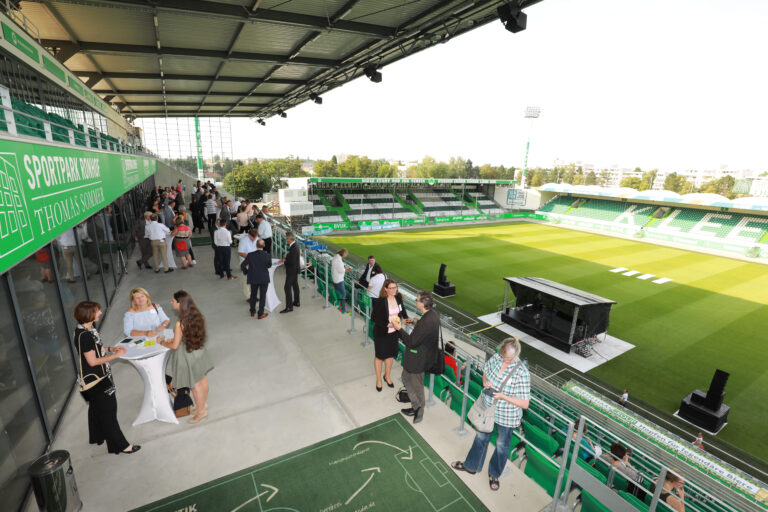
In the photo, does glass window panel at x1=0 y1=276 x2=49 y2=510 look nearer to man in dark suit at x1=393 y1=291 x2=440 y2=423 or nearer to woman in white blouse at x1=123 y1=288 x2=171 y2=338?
woman in white blouse at x1=123 y1=288 x2=171 y2=338

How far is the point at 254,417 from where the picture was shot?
15.9 ft

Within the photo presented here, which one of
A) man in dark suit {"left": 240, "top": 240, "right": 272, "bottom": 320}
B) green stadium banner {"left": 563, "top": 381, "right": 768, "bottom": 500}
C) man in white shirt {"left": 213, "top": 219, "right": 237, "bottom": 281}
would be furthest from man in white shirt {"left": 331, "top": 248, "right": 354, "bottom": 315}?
green stadium banner {"left": 563, "top": 381, "right": 768, "bottom": 500}

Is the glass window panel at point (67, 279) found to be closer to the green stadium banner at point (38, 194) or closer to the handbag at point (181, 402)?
the green stadium banner at point (38, 194)

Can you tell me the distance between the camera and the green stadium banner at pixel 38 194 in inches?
115

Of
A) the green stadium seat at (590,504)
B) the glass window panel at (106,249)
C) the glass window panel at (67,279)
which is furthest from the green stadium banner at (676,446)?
the glass window panel at (106,249)

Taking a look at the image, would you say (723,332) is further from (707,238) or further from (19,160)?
(707,238)

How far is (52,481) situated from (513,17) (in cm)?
1075

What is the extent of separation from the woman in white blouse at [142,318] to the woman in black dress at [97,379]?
0.38 m

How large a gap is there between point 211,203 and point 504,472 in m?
14.2

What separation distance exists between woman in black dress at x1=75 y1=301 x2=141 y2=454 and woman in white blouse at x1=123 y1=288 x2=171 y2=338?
1.23 ft

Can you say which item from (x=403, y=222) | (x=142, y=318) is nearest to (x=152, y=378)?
(x=142, y=318)

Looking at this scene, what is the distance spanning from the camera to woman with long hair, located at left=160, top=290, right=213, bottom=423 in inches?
162

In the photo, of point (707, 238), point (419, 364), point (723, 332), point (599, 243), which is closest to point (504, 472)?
point (419, 364)

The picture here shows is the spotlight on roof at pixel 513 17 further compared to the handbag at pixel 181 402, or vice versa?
the spotlight on roof at pixel 513 17
